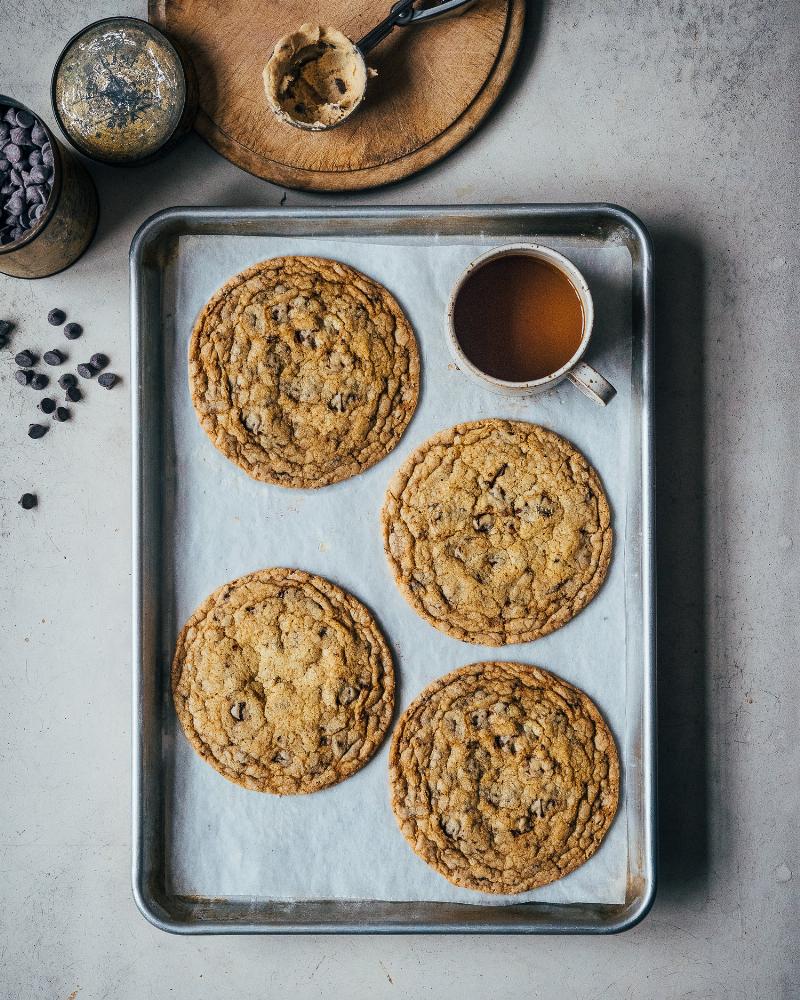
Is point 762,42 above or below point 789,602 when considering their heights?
above

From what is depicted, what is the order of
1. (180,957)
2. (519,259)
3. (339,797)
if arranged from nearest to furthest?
(519,259) < (339,797) < (180,957)

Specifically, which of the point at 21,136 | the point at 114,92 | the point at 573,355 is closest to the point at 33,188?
the point at 21,136

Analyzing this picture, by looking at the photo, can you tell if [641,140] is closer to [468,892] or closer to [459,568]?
[459,568]

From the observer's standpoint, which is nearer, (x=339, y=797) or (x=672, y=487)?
(x=339, y=797)

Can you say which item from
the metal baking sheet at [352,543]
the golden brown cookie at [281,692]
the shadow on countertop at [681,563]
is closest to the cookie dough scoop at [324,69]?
the metal baking sheet at [352,543]

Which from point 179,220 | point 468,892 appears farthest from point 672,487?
point 179,220

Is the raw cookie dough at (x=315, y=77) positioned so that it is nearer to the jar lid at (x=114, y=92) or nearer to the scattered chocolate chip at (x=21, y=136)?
the jar lid at (x=114, y=92)

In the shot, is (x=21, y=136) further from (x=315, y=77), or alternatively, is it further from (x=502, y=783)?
(x=502, y=783)
